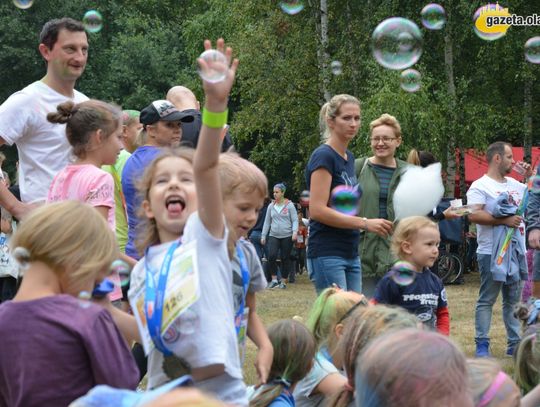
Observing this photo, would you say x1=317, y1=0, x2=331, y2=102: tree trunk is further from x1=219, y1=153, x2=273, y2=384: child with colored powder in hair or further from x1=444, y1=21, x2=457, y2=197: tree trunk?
x1=219, y1=153, x2=273, y2=384: child with colored powder in hair

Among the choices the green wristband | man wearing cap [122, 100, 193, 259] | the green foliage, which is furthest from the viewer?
the green foliage

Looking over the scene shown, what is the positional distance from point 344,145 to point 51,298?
3.25 m

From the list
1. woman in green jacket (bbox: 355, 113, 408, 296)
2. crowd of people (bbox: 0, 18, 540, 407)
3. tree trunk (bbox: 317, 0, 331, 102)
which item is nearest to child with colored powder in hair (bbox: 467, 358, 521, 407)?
crowd of people (bbox: 0, 18, 540, 407)

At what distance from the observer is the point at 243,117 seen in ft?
79.8

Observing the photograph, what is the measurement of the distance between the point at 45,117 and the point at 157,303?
77.4 inches

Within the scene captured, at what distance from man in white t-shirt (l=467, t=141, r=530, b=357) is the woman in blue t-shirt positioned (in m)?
2.44

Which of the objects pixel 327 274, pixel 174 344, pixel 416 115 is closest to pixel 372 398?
pixel 174 344

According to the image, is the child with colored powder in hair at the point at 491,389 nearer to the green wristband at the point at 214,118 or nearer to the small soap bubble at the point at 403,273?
the green wristband at the point at 214,118

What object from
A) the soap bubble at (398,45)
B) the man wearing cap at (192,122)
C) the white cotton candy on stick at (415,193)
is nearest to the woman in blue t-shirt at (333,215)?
the white cotton candy on stick at (415,193)

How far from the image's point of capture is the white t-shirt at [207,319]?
276 cm

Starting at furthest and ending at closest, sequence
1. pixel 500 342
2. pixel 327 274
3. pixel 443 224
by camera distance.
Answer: pixel 443 224
pixel 500 342
pixel 327 274

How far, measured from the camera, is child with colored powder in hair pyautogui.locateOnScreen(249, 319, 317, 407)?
12.0 ft

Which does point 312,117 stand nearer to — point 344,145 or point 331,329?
point 344,145

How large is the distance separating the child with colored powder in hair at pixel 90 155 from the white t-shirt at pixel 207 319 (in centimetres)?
114
